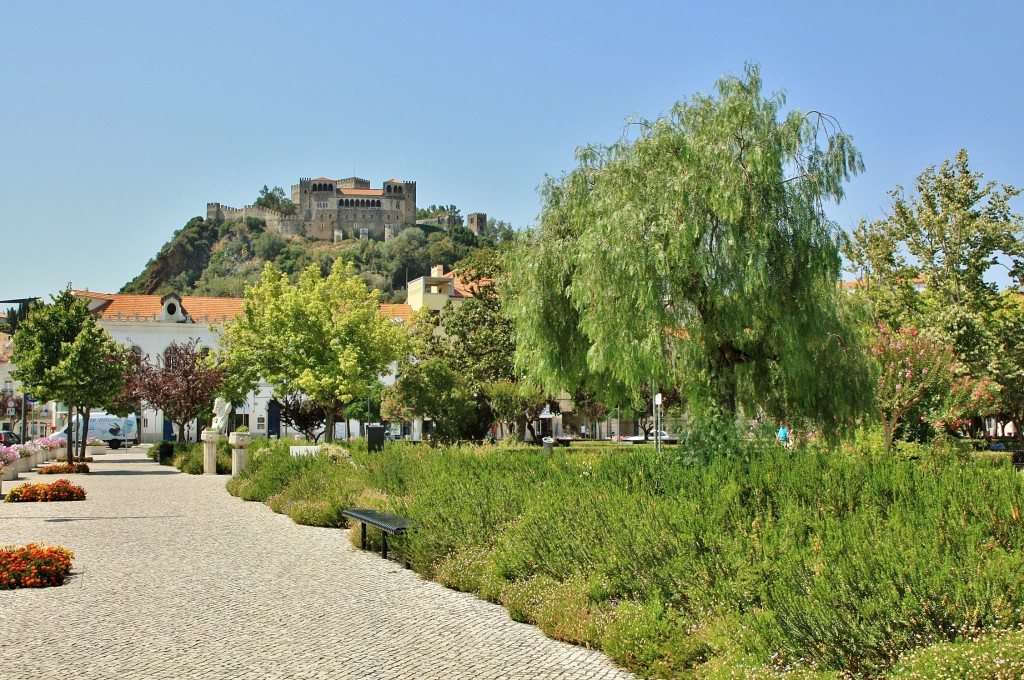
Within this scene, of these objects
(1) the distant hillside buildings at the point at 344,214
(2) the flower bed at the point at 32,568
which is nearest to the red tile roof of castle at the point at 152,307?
(2) the flower bed at the point at 32,568

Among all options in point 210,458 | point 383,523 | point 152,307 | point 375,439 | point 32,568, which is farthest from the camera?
point 152,307

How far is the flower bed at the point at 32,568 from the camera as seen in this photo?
9.84 meters

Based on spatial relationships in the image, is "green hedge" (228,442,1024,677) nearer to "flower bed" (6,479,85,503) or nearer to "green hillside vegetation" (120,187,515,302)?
"flower bed" (6,479,85,503)

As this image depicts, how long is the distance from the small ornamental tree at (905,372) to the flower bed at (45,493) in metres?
19.9

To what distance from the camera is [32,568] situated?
9.97m

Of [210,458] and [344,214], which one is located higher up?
[344,214]

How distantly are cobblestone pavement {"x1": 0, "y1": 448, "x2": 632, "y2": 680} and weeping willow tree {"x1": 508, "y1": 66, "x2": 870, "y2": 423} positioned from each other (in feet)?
21.0

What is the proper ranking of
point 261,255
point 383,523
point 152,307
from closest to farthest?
point 383,523 → point 152,307 → point 261,255

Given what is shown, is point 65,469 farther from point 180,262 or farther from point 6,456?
point 180,262

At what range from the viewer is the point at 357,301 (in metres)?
40.6

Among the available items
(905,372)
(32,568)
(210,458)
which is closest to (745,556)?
(32,568)

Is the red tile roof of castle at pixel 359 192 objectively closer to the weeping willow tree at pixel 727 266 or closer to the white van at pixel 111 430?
the white van at pixel 111 430

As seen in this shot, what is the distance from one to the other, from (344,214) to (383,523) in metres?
177

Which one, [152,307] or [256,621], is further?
[152,307]
